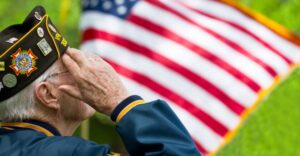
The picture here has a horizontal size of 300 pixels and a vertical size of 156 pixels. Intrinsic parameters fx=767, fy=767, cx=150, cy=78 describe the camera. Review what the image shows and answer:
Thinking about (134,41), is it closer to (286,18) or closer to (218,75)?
(218,75)

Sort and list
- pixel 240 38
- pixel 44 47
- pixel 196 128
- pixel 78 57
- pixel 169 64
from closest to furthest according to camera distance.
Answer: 1. pixel 78 57
2. pixel 44 47
3. pixel 196 128
4. pixel 169 64
5. pixel 240 38

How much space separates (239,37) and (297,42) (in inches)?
13.8

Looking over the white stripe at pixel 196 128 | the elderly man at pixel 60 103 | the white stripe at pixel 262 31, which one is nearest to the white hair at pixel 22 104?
the elderly man at pixel 60 103

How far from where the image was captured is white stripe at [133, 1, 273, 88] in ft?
14.0

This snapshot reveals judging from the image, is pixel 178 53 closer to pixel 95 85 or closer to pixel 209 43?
pixel 209 43

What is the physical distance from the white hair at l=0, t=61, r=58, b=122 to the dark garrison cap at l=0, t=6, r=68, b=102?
10 millimetres

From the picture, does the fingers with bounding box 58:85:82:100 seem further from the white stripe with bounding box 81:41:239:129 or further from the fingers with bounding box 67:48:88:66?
the white stripe with bounding box 81:41:239:129

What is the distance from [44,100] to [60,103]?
5 centimetres

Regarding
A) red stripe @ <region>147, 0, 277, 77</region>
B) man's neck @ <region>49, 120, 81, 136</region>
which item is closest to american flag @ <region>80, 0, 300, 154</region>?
red stripe @ <region>147, 0, 277, 77</region>

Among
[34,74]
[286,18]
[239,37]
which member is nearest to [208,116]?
[239,37]

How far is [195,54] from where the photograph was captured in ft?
13.9

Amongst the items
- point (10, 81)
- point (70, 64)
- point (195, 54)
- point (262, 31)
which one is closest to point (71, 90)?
point (70, 64)

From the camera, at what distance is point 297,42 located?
4.42 metres

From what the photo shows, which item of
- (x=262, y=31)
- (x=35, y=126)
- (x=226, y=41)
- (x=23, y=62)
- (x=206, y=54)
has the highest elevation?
(x=262, y=31)
